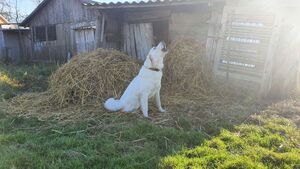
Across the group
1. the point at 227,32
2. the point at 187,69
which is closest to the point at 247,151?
the point at 187,69

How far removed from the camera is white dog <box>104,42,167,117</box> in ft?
16.4

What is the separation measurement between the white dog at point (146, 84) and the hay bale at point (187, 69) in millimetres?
1792

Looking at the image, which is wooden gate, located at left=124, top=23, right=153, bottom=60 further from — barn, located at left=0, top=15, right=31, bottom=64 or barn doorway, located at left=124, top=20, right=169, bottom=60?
barn, located at left=0, top=15, right=31, bottom=64

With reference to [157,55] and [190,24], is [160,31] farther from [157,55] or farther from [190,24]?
[157,55]

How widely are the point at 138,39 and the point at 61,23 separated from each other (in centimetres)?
676

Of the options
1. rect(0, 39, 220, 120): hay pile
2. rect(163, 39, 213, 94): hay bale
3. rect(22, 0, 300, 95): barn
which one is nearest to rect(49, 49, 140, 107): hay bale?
rect(0, 39, 220, 120): hay pile

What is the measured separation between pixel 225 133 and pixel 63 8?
12442mm

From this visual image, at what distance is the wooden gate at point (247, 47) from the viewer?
21.9 ft

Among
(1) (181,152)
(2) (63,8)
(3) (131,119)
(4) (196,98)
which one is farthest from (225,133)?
(2) (63,8)

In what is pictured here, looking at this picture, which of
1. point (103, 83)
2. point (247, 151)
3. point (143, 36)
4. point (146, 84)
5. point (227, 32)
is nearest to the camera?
point (247, 151)

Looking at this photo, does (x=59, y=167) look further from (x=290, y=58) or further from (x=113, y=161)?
(x=290, y=58)

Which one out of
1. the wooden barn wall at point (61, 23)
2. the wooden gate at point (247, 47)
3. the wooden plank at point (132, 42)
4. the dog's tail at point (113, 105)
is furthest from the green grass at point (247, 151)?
the wooden barn wall at point (61, 23)

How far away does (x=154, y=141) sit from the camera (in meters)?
3.98

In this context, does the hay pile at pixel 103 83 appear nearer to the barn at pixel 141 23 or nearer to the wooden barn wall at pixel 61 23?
the barn at pixel 141 23
